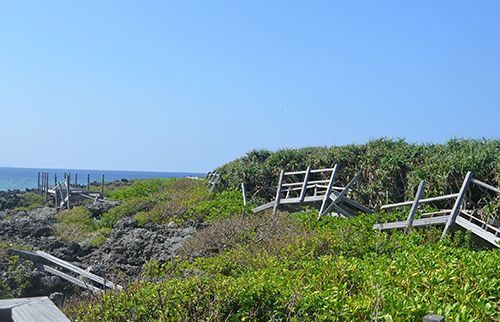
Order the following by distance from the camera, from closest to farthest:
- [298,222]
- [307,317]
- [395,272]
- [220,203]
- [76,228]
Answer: [307,317], [395,272], [298,222], [220,203], [76,228]

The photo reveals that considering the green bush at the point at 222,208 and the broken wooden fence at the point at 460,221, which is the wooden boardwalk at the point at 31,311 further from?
the green bush at the point at 222,208

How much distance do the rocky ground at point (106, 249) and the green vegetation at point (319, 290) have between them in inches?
154

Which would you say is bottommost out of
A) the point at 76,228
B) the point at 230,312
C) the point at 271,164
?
the point at 76,228

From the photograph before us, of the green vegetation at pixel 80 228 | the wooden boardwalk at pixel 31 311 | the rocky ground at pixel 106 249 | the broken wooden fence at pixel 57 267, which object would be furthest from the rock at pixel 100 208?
the wooden boardwalk at pixel 31 311

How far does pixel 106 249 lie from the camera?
52.3 ft

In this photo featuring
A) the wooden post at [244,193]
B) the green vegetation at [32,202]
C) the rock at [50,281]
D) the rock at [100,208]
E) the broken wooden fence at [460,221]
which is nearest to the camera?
the broken wooden fence at [460,221]

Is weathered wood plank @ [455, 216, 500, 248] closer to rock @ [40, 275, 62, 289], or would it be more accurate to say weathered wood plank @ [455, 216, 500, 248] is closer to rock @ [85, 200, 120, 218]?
rock @ [40, 275, 62, 289]

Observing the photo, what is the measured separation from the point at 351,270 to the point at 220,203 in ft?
41.5

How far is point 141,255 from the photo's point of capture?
14.7 metres

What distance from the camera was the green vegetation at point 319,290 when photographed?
16.5ft

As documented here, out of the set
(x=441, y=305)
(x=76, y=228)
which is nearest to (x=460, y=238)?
(x=441, y=305)

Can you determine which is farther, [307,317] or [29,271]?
[29,271]

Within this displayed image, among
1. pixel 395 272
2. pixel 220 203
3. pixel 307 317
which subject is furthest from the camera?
pixel 220 203

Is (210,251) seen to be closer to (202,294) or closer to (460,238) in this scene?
(460,238)
